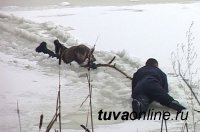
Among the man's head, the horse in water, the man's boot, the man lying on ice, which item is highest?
the horse in water

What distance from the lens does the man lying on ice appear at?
5.30ft

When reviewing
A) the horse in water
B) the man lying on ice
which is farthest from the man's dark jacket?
the horse in water

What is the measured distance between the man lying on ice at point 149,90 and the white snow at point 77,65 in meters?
0.03

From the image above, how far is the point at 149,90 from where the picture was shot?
1628 millimetres

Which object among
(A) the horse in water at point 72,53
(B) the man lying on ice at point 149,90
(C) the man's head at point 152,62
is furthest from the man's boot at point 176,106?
(A) the horse in water at point 72,53

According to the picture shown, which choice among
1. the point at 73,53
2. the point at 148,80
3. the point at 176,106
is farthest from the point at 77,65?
the point at 176,106

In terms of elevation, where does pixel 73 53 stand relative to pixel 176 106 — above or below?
above

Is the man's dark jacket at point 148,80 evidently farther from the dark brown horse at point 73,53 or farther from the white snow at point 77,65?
the dark brown horse at point 73,53

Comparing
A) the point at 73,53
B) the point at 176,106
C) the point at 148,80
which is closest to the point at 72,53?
the point at 73,53

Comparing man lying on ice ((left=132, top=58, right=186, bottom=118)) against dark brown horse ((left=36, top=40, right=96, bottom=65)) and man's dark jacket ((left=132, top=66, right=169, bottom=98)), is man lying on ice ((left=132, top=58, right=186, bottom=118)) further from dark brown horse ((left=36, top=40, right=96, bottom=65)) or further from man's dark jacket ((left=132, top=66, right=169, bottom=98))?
dark brown horse ((left=36, top=40, right=96, bottom=65))

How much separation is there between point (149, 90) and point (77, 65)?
32 cm

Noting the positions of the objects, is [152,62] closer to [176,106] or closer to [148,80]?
[148,80]

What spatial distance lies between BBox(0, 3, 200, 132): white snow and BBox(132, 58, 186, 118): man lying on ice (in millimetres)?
27

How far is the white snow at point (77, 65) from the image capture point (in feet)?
5.36
